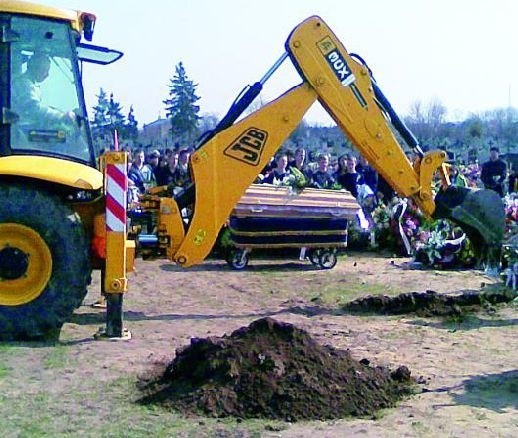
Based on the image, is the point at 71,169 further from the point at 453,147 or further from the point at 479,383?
the point at 453,147

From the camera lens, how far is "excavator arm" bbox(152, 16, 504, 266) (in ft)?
31.9

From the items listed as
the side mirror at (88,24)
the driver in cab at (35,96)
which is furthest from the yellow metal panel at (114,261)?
the side mirror at (88,24)

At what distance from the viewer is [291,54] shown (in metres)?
10.2

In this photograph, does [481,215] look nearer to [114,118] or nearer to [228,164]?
[228,164]

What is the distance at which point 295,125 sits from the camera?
1025cm

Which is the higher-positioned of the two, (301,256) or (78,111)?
(78,111)

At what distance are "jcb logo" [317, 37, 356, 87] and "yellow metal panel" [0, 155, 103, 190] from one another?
3.17m

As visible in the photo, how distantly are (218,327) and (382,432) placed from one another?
371 cm

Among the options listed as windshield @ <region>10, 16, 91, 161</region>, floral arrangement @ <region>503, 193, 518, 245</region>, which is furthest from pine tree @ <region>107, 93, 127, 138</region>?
floral arrangement @ <region>503, 193, 518, 245</region>

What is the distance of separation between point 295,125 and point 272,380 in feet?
14.6

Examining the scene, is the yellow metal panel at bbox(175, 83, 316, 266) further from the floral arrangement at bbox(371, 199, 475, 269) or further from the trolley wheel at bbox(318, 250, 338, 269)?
the floral arrangement at bbox(371, 199, 475, 269)

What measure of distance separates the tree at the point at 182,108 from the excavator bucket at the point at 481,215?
3228 cm

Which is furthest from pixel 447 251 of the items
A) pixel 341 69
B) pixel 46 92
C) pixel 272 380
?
pixel 272 380

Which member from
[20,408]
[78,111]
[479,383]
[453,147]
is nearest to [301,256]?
[78,111]
